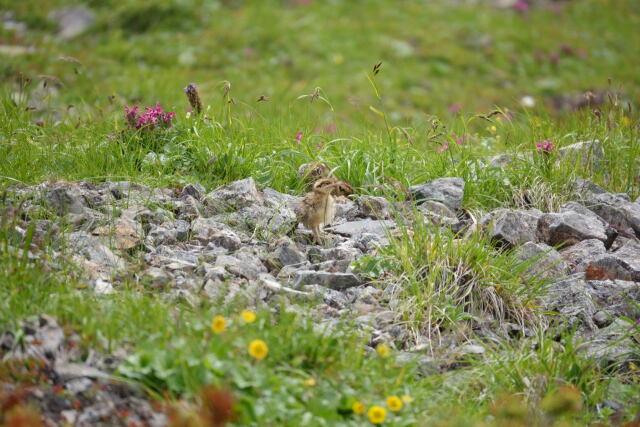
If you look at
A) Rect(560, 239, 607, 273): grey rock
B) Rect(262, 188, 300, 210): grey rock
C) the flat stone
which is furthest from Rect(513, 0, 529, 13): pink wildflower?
the flat stone

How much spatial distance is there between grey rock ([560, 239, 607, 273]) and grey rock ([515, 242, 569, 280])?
0.13m

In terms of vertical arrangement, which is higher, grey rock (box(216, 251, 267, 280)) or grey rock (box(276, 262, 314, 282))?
grey rock (box(216, 251, 267, 280))

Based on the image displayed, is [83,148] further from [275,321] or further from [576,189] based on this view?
[576,189]

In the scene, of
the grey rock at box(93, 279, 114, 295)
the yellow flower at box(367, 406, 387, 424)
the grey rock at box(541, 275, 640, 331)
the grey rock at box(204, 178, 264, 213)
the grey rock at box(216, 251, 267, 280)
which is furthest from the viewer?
the grey rock at box(204, 178, 264, 213)

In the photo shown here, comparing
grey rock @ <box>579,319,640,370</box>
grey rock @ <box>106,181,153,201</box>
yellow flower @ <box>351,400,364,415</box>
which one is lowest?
grey rock @ <box>579,319,640,370</box>

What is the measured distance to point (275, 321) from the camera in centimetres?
345

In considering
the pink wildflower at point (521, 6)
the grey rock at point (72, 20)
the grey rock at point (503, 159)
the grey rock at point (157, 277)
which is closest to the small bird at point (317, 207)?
the grey rock at point (157, 277)

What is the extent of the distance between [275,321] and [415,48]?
39.9 feet

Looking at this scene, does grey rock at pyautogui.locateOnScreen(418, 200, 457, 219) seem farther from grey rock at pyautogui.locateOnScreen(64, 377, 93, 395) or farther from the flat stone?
grey rock at pyautogui.locateOnScreen(64, 377, 93, 395)

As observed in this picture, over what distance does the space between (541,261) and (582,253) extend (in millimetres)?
461

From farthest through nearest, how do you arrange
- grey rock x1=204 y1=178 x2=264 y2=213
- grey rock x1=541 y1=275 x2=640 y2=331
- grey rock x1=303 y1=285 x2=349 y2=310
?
grey rock x1=204 y1=178 x2=264 y2=213
grey rock x1=541 y1=275 x2=640 y2=331
grey rock x1=303 y1=285 x2=349 y2=310

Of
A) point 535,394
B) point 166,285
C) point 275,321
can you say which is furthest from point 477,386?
point 166,285

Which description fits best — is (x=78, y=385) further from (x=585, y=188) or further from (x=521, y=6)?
(x=521, y=6)

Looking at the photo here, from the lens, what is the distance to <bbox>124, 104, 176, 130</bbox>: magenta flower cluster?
17.4ft
